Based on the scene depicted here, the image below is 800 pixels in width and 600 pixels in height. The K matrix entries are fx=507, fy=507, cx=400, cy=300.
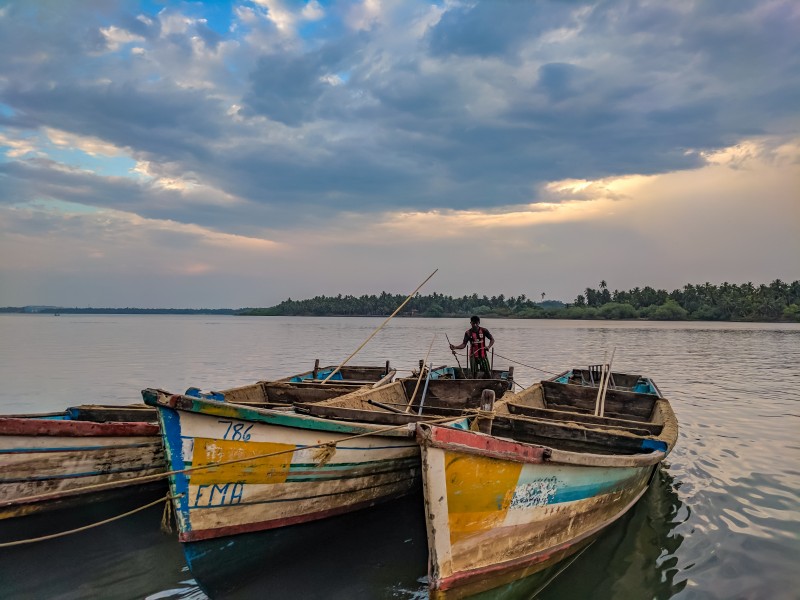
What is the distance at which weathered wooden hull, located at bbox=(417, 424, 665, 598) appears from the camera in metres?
4.46

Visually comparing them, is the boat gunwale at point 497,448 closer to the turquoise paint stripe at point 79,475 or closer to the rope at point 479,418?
the rope at point 479,418

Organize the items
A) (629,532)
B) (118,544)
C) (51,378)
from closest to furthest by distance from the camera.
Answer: (118,544)
(629,532)
(51,378)

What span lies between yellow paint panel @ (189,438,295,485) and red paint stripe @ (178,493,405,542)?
0.56 metres

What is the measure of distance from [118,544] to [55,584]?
93 cm

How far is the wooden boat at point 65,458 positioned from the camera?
6008 millimetres

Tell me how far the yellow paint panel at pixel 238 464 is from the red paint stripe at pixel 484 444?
1956mm

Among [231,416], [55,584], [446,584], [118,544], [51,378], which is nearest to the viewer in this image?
[446,584]

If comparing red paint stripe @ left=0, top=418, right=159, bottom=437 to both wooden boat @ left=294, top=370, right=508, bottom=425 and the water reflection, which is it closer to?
wooden boat @ left=294, top=370, right=508, bottom=425

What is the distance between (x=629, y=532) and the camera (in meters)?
7.18

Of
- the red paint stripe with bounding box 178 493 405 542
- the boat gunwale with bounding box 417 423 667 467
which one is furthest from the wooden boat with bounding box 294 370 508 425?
the boat gunwale with bounding box 417 423 667 467

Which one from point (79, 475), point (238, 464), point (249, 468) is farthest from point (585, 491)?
point (79, 475)

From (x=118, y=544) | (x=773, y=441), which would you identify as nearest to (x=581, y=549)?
(x=118, y=544)

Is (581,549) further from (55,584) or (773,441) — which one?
(773,441)

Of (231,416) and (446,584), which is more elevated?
(231,416)
